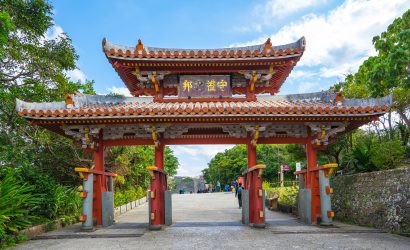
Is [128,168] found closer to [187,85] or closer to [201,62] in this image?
[187,85]

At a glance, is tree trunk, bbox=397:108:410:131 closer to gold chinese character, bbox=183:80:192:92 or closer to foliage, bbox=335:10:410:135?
foliage, bbox=335:10:410:135

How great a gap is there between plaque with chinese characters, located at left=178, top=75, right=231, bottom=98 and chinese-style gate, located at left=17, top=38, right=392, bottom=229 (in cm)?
3

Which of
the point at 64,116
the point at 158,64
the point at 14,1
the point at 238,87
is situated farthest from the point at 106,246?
the point at 14,1

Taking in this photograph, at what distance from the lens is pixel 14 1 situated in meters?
11.9

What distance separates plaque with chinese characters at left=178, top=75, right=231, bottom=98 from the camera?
1222cm

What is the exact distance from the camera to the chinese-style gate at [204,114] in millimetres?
9898

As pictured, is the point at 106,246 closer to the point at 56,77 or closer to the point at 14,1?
the point at 56,77

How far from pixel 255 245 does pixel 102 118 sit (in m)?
5.34

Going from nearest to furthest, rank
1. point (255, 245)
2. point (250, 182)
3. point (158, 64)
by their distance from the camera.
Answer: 1. point (255, 245)
2. point (250, 182)
3. point (158, 64)

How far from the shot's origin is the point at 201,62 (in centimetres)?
1170

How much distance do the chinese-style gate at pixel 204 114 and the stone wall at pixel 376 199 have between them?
3.72 ft

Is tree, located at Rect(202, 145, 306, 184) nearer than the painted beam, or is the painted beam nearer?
the painted beam

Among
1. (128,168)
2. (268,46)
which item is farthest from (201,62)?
(128,168)

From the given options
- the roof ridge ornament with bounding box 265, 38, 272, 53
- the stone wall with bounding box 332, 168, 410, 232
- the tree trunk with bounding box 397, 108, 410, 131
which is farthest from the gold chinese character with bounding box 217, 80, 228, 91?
the tree trunk with bounding box 397, 108, 410, 131
